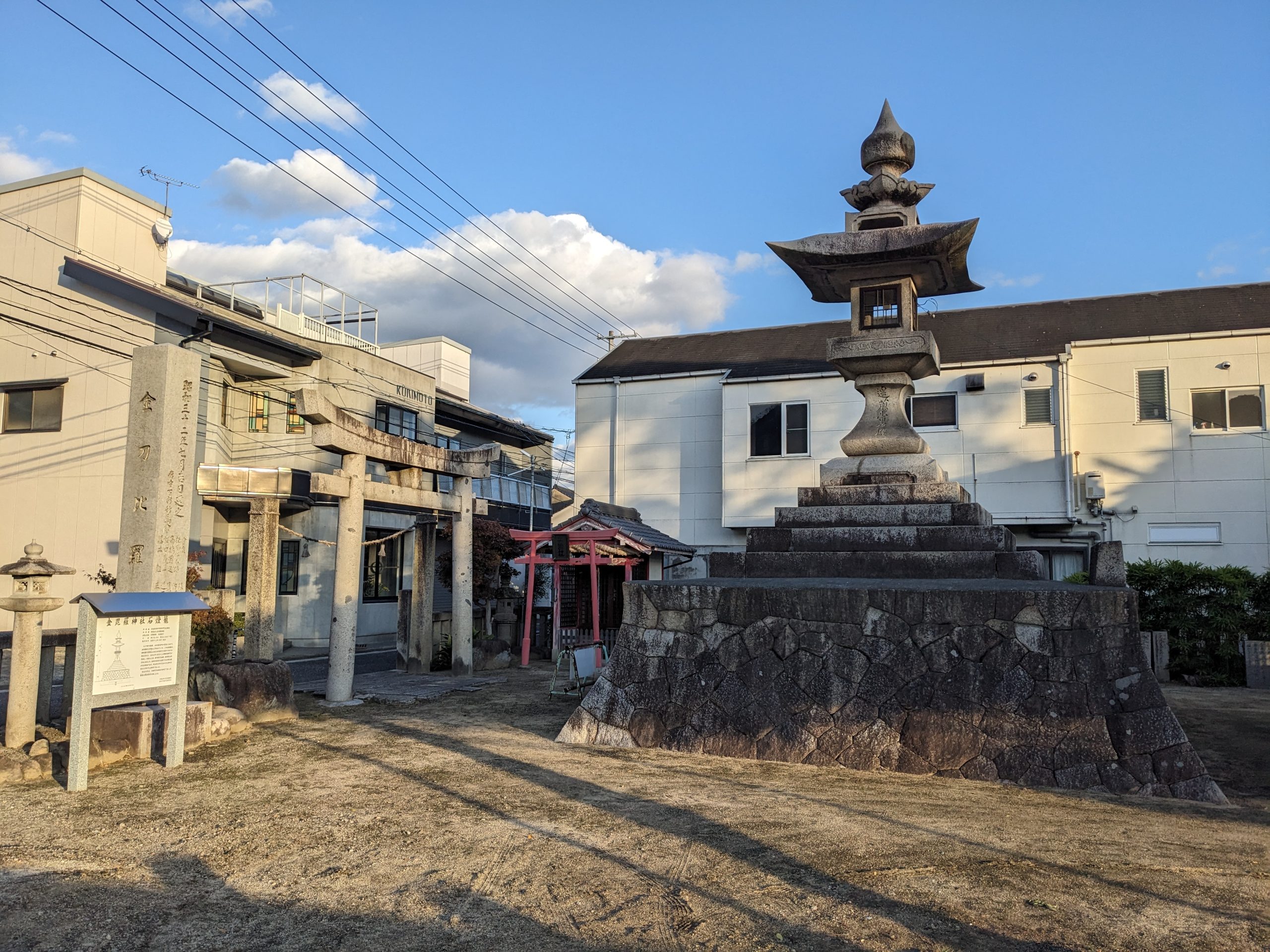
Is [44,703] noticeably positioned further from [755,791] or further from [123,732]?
[755,791]

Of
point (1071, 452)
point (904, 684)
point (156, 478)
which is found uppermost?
point (1071, 452)

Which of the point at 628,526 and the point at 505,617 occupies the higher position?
the point at 628,526

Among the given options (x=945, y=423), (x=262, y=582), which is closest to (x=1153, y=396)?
(x=945, y=423)

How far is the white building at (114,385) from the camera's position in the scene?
18.9m

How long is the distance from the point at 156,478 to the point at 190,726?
2390 millimetres

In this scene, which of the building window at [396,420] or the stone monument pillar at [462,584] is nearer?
the stone monument pillar at [462,584]

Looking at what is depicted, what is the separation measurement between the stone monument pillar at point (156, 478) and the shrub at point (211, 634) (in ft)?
11.8

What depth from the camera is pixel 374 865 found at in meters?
4.79

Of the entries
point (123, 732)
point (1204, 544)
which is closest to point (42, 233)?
point (123, 732)

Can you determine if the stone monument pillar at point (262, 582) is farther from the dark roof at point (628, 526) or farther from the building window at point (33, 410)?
the building window at point (33, 410)

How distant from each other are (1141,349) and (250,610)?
63.1 ft

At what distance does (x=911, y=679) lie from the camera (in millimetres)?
7266

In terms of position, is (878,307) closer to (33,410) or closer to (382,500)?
(382,500)

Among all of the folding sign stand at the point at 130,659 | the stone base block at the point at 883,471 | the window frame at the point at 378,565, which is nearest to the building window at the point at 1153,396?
the stone base block at the point at 883,471
